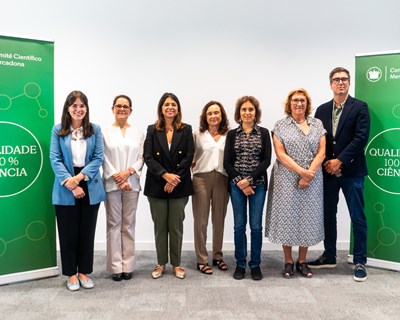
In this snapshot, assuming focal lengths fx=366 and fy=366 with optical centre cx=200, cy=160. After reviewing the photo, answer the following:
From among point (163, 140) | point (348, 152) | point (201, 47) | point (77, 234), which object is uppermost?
point (201, 47)

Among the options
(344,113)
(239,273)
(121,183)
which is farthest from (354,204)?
(121,183)

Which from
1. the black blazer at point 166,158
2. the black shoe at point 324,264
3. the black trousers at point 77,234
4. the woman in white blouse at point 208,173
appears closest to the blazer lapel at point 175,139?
the black blazer at point 166,158

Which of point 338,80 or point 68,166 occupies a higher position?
point 338,80

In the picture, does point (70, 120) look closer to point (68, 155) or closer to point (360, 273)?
point (68, 155)

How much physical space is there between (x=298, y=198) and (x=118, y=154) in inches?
61.9

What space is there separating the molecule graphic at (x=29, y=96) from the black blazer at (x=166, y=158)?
0.93m

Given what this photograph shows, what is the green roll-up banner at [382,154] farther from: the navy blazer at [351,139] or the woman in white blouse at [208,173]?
the woman in white blouse at [208,173]

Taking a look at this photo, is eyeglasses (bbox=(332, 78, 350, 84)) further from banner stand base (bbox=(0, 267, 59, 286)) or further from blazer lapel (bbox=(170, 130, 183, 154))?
banner stand base (bbox=(0, 267, 59, 286))

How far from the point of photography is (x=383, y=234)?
347 cm

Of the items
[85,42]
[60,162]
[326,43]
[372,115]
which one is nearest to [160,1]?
[85,42]

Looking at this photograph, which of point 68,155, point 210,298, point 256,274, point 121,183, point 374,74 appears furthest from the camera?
point 374,74

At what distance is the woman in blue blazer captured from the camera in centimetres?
284

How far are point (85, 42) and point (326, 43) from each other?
8.89 ft

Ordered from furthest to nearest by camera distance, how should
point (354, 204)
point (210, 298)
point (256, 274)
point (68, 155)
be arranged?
point (354, 204), point (256, 274), point (68, 155), point (210, 298)
